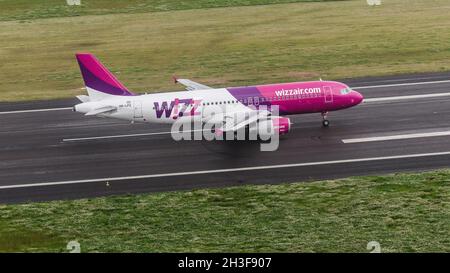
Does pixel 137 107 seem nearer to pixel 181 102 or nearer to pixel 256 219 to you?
pixel 181 102

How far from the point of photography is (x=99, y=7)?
116625mm

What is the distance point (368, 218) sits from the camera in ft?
126

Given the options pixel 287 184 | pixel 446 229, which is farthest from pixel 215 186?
pixel 446 229

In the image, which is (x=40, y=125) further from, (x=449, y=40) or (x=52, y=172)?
(x=449, y=40)

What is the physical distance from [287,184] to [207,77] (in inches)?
1313

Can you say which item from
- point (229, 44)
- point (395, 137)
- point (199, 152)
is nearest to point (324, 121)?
point (395, 137)

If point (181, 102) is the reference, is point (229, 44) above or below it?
above

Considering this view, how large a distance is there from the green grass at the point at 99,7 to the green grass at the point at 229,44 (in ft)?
2.40

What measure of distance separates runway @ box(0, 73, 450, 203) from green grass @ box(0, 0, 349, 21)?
5034 centimetres

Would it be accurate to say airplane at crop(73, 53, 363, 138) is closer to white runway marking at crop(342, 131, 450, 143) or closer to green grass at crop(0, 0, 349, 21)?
white runway marking at crop(342, 131, 450, 143)

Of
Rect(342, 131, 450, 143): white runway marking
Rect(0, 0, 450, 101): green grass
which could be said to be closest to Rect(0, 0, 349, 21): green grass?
Rect(0, 0, 450, 101): green grass

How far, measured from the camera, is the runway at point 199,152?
46875 mm

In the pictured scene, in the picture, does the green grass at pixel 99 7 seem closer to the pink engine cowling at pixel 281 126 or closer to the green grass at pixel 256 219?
the pink engine cowling at pixel 281 126

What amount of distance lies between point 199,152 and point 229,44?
4044 centimetres
